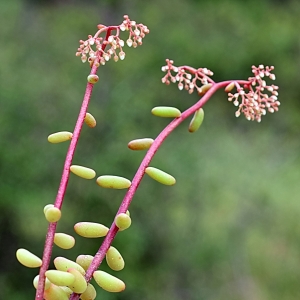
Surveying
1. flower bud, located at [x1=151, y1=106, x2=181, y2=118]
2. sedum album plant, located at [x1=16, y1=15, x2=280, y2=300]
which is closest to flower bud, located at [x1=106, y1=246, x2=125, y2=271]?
sedum album plant, located at [x1=16, y1=15, x2=280, y2=300]

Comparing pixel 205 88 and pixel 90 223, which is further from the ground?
pixel 205 88

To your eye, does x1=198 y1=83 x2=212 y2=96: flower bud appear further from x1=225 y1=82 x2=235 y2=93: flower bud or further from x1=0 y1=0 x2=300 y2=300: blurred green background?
x1=0 y1=0 x2=300 y2=300: blurred green background

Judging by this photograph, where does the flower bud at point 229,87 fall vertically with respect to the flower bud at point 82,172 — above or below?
above

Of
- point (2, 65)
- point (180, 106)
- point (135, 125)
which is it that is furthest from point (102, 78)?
point (180, 106)

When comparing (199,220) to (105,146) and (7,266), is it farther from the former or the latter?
(7,266)

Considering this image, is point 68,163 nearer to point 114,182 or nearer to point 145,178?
point 114,182

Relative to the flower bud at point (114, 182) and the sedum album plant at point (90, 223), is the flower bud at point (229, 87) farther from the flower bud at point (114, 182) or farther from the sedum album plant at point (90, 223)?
the flower bud at point (114, 182)

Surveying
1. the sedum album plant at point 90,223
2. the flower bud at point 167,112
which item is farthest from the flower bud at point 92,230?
the flower bud at point 167,112

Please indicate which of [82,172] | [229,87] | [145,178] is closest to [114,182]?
[82,172]
